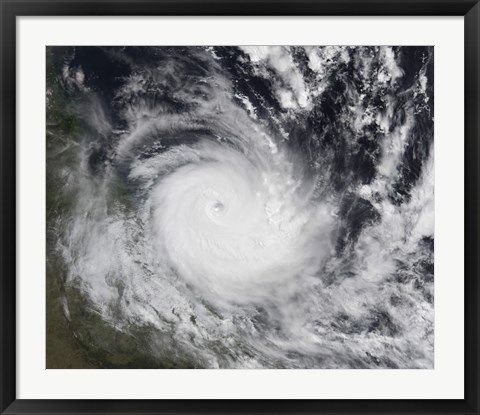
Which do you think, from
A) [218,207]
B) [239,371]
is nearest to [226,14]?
[218,207]

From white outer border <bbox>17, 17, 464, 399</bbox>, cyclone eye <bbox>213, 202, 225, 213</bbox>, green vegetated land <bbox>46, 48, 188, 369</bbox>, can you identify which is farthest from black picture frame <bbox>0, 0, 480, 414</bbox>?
cyclone eye <bbox>213, 202, 225, 213</bbox>

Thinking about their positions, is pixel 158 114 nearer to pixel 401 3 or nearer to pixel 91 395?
pixel 401 3

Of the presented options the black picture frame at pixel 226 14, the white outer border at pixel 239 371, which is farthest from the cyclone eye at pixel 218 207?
the black picture frame at pixel 226 14

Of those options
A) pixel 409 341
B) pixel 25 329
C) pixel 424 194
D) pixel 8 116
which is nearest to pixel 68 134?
pixel 8 116

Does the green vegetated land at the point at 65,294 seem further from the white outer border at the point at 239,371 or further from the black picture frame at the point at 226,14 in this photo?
the black picture frame at the point at 226,14

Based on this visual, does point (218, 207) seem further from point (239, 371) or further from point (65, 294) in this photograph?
point (65, 294)

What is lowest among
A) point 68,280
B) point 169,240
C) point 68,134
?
point 68,280
